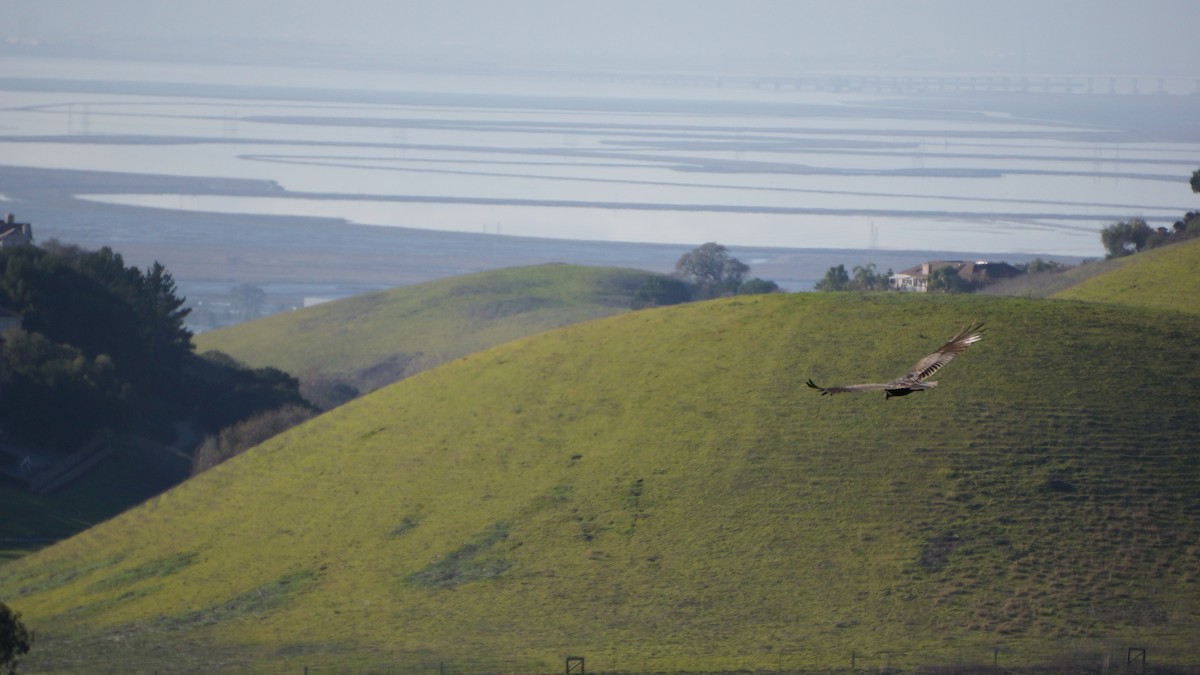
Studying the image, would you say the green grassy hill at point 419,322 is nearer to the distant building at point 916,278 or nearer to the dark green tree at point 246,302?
the distant building at point 916,278

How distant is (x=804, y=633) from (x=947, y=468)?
1074cm

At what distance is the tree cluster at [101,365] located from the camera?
6781cm

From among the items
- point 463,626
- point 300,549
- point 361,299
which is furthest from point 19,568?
point 361,299

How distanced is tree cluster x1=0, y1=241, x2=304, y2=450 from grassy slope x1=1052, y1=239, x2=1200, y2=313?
40704mm

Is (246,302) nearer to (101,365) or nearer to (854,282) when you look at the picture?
(854,282)

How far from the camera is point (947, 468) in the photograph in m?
47.0

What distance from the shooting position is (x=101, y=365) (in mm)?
72312

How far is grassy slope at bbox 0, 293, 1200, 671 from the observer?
3875 cm

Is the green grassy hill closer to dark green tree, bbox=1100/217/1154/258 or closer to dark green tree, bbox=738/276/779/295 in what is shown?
dark green tree, bbox=738/276/779/295

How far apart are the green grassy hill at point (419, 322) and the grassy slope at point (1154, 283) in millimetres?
45817

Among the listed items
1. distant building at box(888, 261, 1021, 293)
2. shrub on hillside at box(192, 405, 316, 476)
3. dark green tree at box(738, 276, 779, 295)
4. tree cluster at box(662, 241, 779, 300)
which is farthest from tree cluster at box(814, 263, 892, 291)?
shrub on hillside at box(192, 405, 316, 476)

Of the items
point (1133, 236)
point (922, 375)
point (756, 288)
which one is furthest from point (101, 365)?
point (1133, 236)

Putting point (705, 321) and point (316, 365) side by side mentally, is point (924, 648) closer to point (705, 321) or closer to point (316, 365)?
point (705, 321)

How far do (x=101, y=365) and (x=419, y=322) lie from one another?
155 ft
